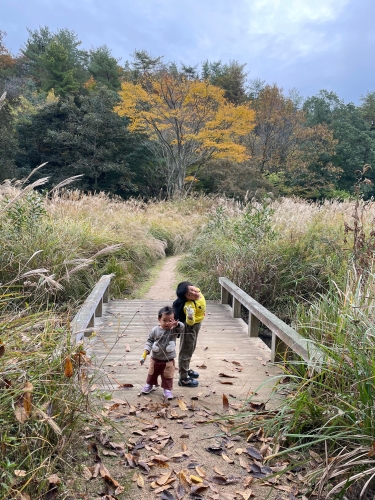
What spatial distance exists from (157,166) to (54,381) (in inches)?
882

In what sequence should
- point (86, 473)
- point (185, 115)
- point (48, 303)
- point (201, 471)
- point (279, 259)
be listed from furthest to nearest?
point (185, 115) → point (279, 259) → point (48, 303) → point (201, 471) → point (86, 473)

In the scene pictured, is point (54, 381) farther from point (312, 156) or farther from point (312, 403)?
point (312, 156)

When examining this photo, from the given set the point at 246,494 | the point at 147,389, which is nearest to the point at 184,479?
the point at 246,494

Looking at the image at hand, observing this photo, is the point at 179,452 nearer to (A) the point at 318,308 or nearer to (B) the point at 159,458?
(B) the point at 159,458

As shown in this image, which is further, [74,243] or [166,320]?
[74,243]

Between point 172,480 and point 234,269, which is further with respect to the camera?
point 234,269

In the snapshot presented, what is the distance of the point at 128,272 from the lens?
761cm

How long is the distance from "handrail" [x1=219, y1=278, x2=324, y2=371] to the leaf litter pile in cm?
61

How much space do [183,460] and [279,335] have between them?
5.07ft

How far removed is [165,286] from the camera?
773 cm

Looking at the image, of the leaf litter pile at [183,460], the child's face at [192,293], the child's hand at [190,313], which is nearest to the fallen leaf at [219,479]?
the leaf litter pile at [183,460]

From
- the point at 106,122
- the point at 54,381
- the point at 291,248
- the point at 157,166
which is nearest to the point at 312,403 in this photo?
the point at 54,381

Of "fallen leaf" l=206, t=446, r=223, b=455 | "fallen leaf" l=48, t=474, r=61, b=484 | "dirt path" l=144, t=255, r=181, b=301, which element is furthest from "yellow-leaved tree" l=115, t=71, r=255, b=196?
"fallen leaf" l=48, t=474, r=61, b=484

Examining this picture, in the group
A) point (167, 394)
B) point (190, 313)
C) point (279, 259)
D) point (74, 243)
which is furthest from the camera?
point (279, 259)
